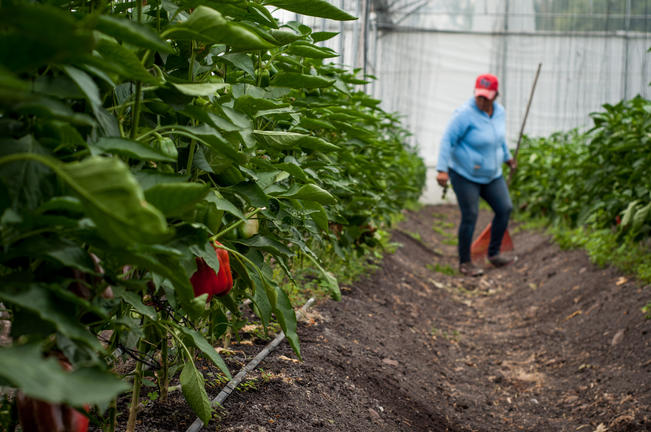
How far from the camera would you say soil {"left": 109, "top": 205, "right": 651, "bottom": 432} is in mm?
1891

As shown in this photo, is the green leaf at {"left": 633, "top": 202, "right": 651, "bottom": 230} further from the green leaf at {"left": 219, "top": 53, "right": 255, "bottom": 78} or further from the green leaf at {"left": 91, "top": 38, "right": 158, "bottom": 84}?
the green leaf at {"left": 91, "top": 38, "right": 158, "bottom": 84}

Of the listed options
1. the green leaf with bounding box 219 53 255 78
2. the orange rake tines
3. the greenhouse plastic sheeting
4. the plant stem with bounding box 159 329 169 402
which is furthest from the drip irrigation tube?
the greenhouse plastic sheeting

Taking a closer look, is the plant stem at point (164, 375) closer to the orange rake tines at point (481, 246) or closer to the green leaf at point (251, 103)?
the green leaf at point (251, 103)

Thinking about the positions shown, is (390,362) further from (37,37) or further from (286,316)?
(37,37)

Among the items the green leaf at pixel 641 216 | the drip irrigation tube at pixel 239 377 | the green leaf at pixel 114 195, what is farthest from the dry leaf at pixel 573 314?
the green leaf at pixel 114 195

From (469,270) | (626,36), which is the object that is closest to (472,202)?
(469,270)

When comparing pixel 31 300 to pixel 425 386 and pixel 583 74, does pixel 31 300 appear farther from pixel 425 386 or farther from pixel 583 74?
pixel 583 74

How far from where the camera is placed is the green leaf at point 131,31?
726 mm

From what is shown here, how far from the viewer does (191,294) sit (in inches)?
35.0

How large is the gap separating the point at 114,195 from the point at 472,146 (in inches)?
209

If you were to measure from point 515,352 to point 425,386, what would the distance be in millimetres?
1163

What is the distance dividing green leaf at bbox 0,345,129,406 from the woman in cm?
517

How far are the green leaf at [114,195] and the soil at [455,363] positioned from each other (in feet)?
3.45

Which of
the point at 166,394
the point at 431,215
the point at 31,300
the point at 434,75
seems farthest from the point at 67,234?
the point at 434,75
